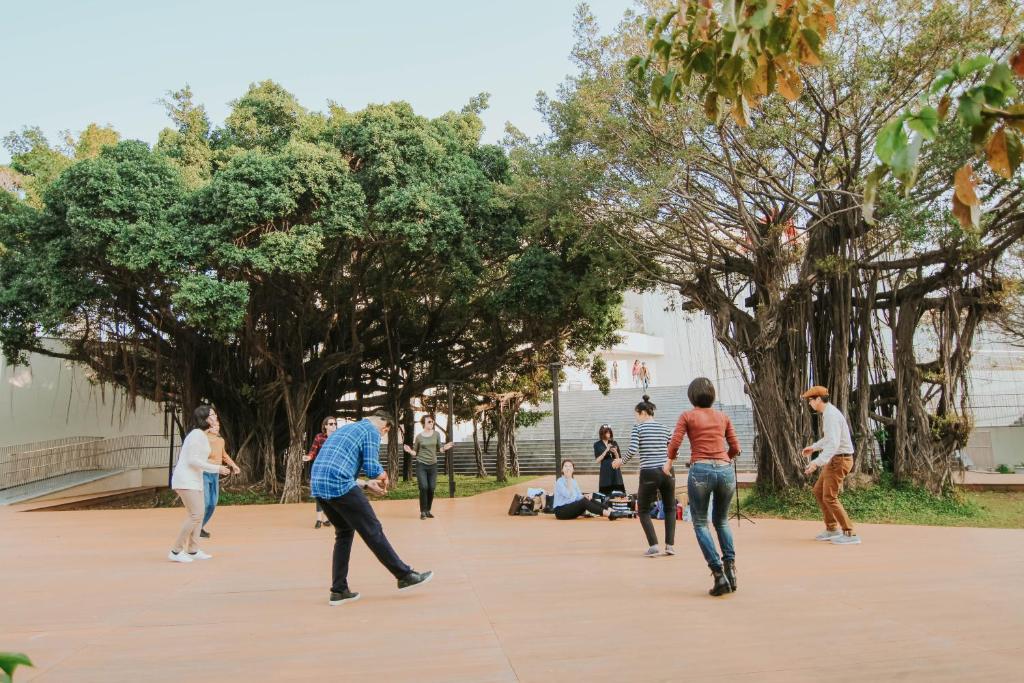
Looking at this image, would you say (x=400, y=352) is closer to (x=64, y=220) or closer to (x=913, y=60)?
(x=64, y=220)

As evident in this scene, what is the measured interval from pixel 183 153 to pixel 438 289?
5556mm

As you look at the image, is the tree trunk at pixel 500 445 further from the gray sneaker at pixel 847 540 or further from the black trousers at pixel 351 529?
the black trousers at pixel 351 529

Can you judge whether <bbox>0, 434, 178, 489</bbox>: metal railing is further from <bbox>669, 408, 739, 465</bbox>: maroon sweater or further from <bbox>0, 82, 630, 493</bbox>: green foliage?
<bbox>669, 408, 739, 465</bbox>: maroon sweater

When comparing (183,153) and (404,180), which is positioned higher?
(183,153)

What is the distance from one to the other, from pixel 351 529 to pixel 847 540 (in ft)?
17.0

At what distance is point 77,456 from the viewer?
19875 mm

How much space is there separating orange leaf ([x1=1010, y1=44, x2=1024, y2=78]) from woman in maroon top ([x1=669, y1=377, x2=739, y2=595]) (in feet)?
11.3

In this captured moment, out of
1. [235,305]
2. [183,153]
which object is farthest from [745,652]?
[183,153]

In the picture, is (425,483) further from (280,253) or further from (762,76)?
(762,76)

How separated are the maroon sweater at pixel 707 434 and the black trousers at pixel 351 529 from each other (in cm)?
219

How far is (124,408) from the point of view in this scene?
21938mm

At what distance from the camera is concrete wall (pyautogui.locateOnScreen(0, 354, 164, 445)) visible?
62.0 ft

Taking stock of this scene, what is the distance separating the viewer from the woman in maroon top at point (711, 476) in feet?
16.6

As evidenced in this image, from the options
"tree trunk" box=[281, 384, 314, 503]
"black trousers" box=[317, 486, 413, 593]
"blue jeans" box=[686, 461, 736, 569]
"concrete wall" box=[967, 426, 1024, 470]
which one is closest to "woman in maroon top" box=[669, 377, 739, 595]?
"blue jeans" box=[686, 461, 736, 569]
